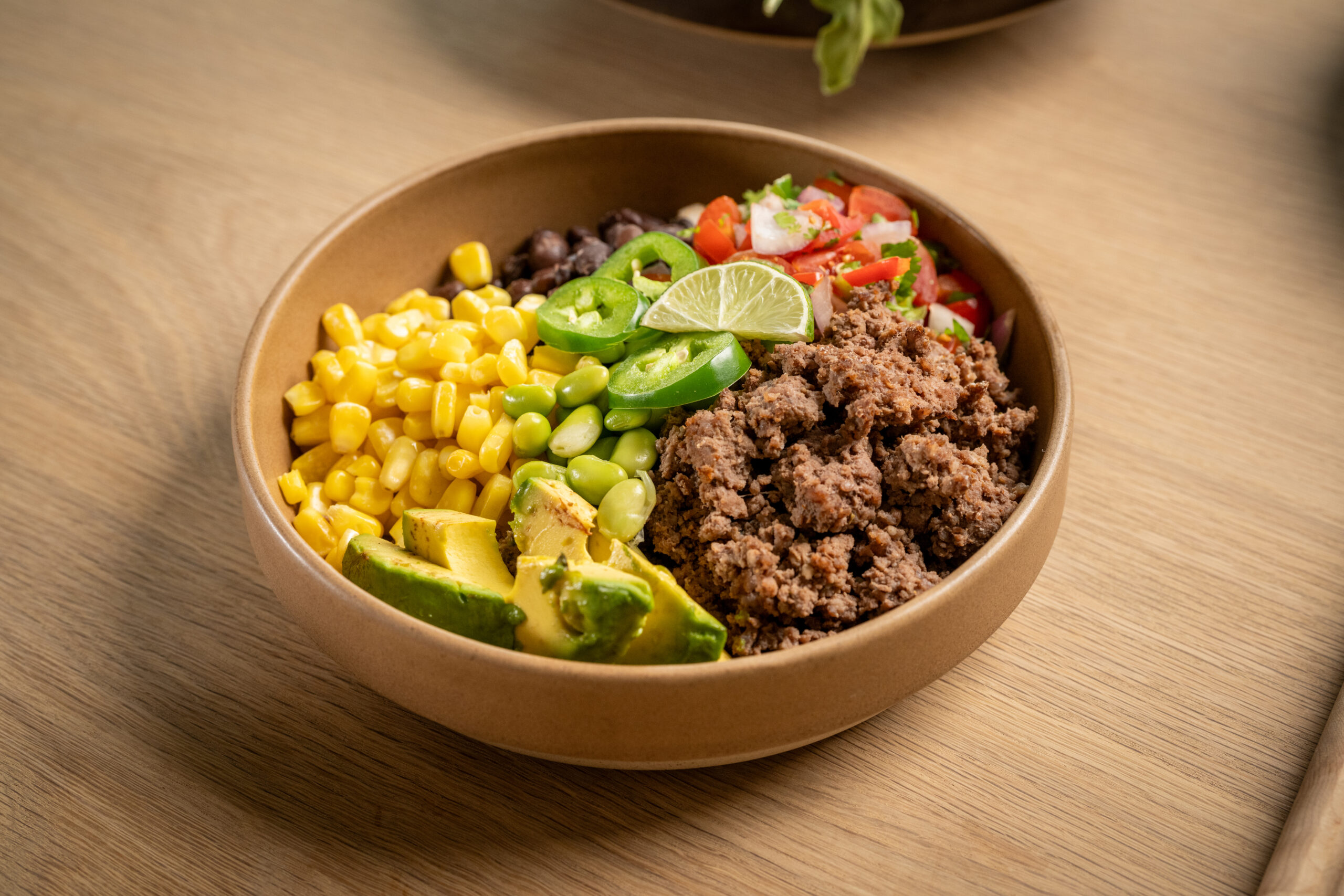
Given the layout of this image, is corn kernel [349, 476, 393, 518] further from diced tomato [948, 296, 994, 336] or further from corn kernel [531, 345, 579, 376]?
diced tomato [948, 296, 994, 336]

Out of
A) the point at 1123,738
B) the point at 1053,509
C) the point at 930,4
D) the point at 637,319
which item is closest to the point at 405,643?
the point at 637,319

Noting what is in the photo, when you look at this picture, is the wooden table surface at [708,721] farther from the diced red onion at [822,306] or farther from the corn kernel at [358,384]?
the diced red onion at [822,306]

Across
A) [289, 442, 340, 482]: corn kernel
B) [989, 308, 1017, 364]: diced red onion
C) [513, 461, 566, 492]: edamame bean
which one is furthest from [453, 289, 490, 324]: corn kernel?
[989, 308, 1017, 364]: diced red onion

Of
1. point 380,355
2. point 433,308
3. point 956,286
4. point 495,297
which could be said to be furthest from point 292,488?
point 956,286

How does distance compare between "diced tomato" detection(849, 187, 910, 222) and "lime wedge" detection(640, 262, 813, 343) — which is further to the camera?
"diced tomato" detection(849, 187, 910, 222)

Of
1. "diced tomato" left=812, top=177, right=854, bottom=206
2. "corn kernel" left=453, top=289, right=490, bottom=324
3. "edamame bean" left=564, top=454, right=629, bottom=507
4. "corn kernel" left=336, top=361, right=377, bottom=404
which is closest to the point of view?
"edamame bean" left=564, top=454, right=629, bottom=507

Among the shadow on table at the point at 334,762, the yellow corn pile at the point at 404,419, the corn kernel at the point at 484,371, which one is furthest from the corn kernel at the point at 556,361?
the shadow on table at the point at 334,762
